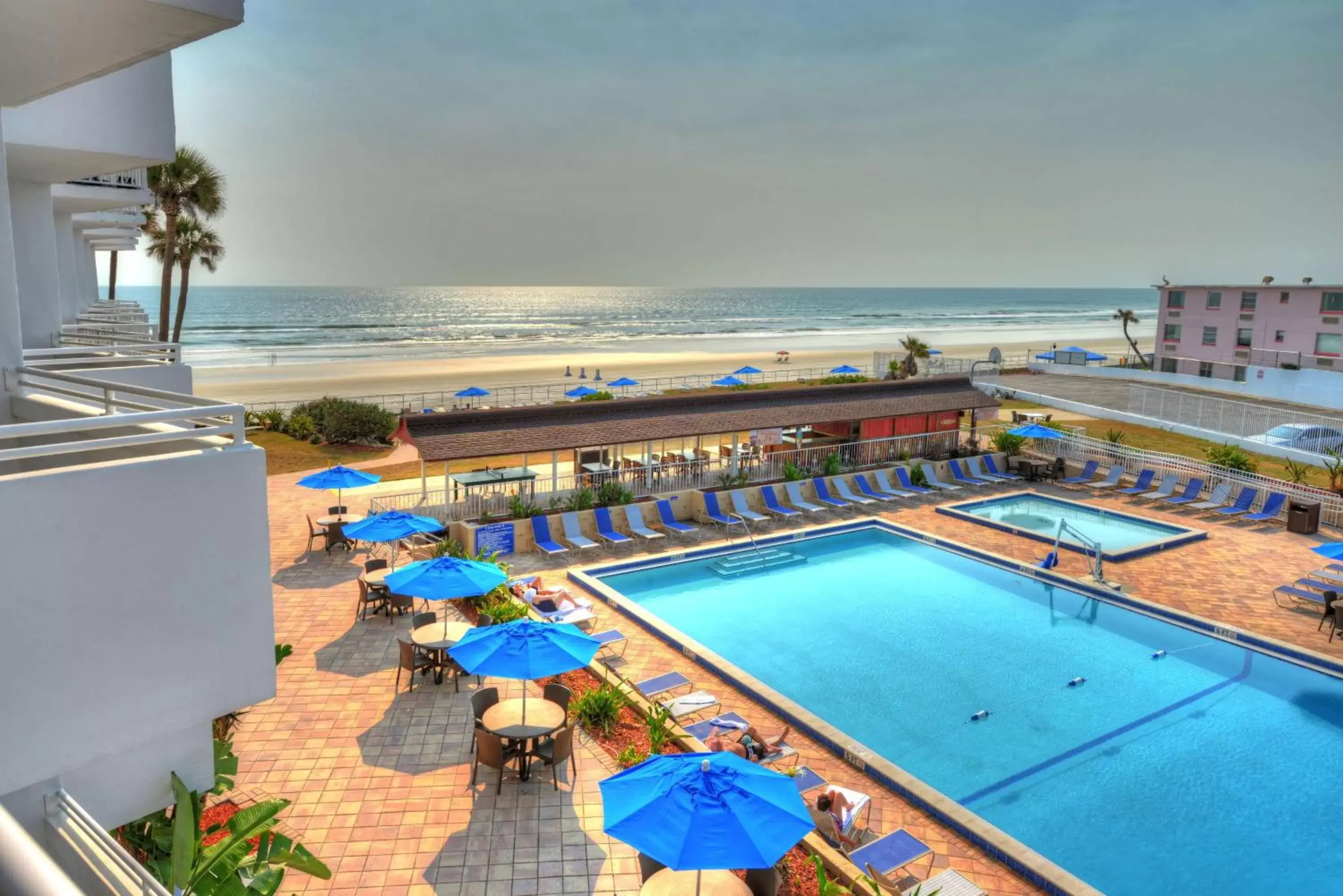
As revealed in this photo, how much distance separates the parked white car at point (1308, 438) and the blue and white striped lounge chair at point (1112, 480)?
25.0ft

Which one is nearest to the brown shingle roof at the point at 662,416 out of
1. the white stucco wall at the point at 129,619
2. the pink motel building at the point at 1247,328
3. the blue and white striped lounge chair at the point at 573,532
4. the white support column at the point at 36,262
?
the blue and white striped lounge chair at the point at 573,532

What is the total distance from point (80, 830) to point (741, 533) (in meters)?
16.8

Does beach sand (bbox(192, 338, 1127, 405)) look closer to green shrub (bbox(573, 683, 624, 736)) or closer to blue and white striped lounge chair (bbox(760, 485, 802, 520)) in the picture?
blue and white striped lounge chair (bbox(760, 485, 802, 520))

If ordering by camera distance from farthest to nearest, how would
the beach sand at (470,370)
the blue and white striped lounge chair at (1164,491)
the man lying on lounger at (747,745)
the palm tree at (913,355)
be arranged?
the beach sand at (470,370) < the palm tree at (913,355) < the blue and white striped lounge chair at (1164,491) < the man lying on lounger at (747,745)

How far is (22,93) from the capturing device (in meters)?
5.88

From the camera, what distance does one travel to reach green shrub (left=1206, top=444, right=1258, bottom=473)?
24297 millimetres

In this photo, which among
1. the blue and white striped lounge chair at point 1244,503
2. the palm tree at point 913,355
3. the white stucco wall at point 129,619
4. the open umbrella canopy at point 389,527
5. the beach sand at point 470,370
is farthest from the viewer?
the beach sand at point 470,370

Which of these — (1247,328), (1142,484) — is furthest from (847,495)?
(1247,328)

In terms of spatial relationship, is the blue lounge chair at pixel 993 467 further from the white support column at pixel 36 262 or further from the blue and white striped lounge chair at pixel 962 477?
the white support column at pixel 36 262

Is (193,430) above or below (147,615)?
above

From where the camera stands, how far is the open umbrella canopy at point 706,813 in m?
6.38

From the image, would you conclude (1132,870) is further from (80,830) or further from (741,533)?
(741,533)

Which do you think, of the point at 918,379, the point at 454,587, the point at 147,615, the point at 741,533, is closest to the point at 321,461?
the point at 741,533

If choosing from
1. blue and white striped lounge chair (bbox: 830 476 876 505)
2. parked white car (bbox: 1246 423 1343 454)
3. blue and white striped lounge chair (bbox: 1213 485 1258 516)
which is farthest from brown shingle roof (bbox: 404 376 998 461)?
parked white car (bbox: 1246 423 1343 454)
